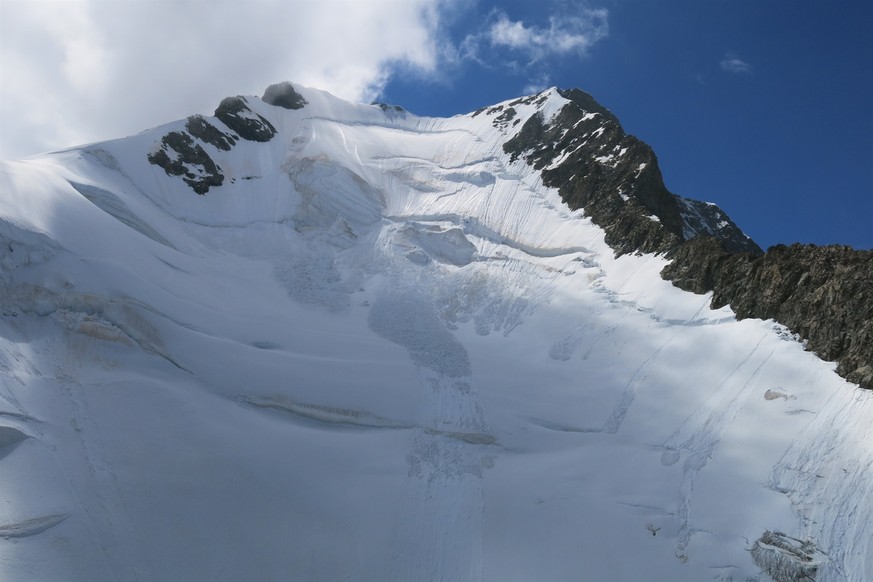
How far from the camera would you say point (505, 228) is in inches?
2293

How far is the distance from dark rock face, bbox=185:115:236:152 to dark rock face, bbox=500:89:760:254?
28.2 metres

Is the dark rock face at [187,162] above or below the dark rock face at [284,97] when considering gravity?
below

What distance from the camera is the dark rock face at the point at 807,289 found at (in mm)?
33344

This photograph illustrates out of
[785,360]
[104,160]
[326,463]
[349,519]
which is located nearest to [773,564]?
[785,360]

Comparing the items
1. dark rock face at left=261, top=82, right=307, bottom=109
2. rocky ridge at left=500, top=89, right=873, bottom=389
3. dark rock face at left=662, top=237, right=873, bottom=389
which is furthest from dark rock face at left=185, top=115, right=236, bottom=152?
Result: dark rock face at left=662, top=237, right=873, bottom=389

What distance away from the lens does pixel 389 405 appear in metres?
36.2

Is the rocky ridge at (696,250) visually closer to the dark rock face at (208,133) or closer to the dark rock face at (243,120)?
the dark rock face at (243,120)

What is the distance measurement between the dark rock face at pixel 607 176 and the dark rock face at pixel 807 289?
Answer: 16.8 feet

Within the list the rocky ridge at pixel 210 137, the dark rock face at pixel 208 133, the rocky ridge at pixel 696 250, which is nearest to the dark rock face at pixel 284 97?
the rocky ridge at pixel 210 137

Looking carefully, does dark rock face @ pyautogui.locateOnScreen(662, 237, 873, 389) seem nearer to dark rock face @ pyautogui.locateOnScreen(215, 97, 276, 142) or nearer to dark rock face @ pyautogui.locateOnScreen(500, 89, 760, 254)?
dark rock face @ pyautogui.locateOnScreen(500, 89, 760, 254)

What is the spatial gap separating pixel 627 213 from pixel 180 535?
39.2 metres

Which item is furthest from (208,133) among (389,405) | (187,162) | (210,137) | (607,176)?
(389,405)

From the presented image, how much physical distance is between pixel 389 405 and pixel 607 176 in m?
33.2

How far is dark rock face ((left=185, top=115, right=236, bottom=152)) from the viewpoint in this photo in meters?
65.7
